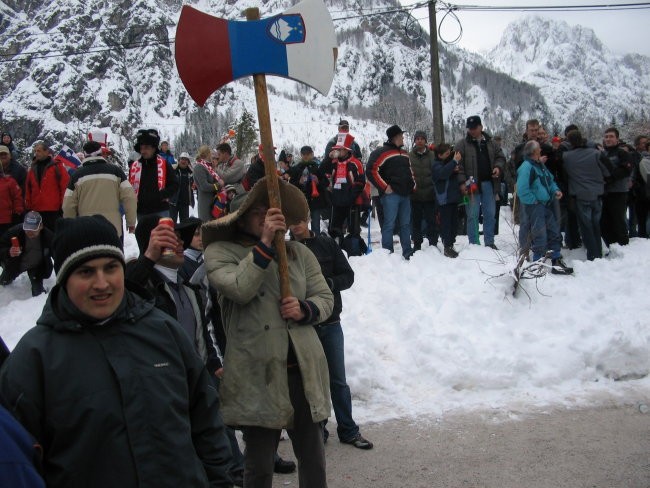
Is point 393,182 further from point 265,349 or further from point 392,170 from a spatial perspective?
point 265,349

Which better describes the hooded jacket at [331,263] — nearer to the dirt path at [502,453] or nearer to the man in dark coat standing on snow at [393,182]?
the dirt path at [502,453]

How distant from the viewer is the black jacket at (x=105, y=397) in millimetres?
1863

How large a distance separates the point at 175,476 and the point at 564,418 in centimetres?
394

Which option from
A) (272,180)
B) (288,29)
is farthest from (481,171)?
(272,180)

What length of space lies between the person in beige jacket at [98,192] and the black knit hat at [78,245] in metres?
4.93

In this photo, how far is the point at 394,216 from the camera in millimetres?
9219

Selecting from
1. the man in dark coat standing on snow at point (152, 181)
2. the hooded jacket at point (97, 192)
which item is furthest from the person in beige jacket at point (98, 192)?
the man in dark coat standing on snow at point (152, 181)

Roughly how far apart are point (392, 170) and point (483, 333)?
135 inches

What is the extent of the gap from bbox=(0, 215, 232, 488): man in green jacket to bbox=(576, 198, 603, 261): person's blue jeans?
8.25 meters

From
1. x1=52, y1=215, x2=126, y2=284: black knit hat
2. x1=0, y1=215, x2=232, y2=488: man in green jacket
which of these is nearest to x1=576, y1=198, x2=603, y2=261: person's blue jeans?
x1=0, y1=215, x2=232, y2=488: man in green jacket

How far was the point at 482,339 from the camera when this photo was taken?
634 centimetres

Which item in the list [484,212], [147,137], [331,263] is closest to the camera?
[331,263]

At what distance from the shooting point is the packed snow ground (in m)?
5.50

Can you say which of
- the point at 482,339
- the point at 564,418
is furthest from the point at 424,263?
the point at 564,418
